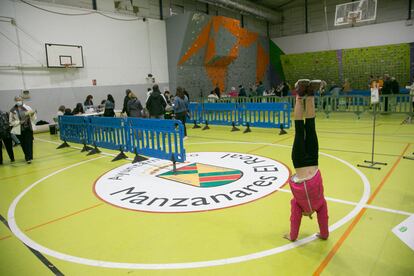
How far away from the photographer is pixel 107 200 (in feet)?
18.0

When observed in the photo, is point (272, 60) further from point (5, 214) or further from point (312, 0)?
point (5, 214)

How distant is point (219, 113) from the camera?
13.6m

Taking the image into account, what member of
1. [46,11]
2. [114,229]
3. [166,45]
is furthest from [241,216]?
[166,45]

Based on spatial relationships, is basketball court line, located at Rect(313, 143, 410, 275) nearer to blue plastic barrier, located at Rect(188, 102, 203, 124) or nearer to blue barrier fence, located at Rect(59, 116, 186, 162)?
blue barrier fence, located at Rect(59, 116, 186, 162)

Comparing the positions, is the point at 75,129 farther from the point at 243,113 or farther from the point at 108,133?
the point at 243,113

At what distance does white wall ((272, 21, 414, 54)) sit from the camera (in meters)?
23.0

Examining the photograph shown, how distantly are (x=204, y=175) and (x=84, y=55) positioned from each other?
518 inches

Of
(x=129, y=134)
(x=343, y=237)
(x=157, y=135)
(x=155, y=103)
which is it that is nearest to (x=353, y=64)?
(x=155, y=103)

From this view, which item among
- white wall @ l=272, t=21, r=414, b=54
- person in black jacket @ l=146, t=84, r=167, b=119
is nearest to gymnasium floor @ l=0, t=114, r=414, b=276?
person in black jacket @ l=146, t=84, r=167, b=119

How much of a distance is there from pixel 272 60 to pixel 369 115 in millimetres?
16655

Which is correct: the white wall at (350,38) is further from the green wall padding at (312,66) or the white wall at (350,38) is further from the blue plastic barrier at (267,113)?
the blue plastic barrier at (267,113)

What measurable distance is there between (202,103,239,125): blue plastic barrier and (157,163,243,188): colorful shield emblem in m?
5.91

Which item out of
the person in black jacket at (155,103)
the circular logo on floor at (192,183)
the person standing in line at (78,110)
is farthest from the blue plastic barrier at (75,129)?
the person standing in line at (78,110)

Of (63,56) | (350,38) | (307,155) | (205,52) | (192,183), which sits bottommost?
(192,183)
